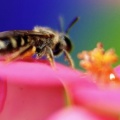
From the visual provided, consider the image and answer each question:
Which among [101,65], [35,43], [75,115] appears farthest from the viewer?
[35,43]

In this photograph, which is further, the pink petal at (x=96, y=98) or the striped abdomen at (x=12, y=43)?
the striped abdomen at (x=12, y=43)

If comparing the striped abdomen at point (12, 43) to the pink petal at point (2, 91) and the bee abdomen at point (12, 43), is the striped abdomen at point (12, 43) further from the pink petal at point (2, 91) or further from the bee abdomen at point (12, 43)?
the pink petal at point (2, 91)

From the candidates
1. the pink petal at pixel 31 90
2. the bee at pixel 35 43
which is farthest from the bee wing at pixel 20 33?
the pink petal at pixel 31 90

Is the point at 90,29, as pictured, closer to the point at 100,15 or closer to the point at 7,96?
the point at 100,15

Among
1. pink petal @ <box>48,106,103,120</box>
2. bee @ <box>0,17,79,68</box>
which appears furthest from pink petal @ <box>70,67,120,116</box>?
bee @ <box>0,17,79,68</box>

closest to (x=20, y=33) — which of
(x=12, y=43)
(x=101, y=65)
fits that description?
(x=12, y=43)

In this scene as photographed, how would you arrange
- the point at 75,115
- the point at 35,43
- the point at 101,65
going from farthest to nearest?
the point at 35,43, the point at 101,65, the point at 75,115

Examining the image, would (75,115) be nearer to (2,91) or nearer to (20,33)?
(2,91)
